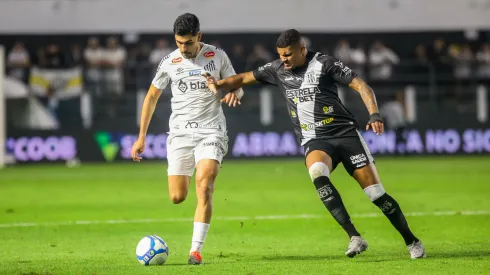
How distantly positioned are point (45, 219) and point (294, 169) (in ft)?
35.2

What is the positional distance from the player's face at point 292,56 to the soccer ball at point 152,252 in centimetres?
215

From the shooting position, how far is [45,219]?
14406 millimetres

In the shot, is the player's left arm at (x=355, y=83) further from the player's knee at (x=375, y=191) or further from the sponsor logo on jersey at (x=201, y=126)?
the sponsor logo on jersey at (x=201, y=126)

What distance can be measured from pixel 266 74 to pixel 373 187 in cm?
164

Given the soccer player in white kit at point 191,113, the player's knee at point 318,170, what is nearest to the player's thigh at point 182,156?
the soccer player in white kit at point 191,113

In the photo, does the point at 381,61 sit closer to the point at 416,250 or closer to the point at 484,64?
the point at 484,64

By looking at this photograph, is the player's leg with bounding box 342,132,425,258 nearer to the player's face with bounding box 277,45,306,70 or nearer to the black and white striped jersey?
the black and white striped jersey

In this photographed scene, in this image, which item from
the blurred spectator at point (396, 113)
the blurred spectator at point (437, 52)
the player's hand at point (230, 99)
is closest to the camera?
the player's hand at point (230, 99)

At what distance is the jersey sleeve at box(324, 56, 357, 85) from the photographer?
31.8ft

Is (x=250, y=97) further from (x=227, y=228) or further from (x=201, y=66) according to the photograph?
(x=201, y=66)

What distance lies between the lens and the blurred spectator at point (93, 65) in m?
26.8

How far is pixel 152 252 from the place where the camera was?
30.8 feet

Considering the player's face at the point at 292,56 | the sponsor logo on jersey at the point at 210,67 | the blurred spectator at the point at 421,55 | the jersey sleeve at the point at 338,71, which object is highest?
the player's face at the point at 292,56

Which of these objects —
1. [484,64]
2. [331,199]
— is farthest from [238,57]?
[331,199]
